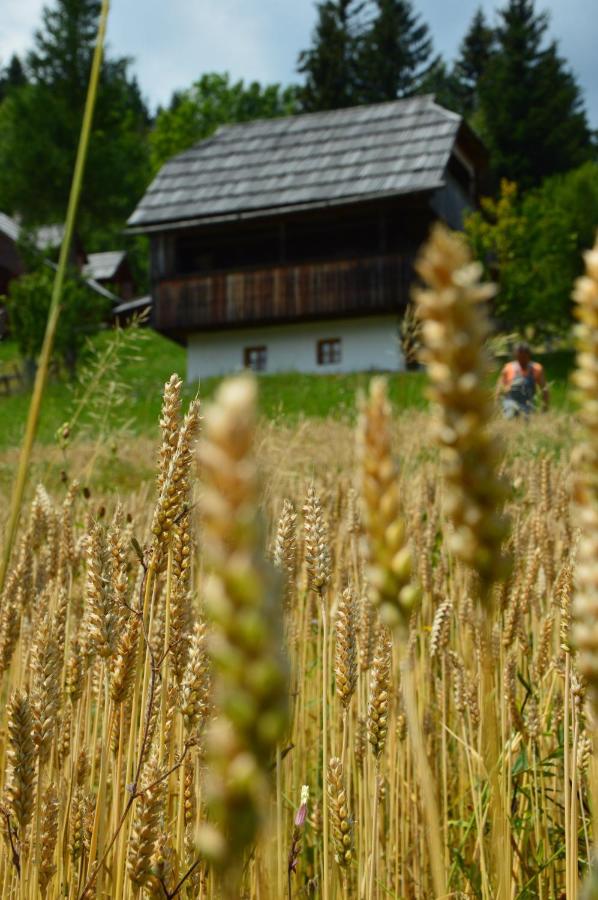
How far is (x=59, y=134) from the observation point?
3528cm

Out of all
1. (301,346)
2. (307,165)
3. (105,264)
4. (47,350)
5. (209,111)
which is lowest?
(47,350)

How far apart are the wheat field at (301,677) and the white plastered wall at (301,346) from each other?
21131 mm

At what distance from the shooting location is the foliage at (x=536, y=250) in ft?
89.1

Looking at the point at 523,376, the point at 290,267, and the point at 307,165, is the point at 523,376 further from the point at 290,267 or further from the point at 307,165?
the point at 307,165

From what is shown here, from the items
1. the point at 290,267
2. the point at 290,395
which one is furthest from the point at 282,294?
the point at 290,395

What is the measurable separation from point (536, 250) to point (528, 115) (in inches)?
617

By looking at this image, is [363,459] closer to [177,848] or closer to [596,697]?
[596,697]

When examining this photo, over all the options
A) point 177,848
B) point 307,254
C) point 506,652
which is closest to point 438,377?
point 177,848

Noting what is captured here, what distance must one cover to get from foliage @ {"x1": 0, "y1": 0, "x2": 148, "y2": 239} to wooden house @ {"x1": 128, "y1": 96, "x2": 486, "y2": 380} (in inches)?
350

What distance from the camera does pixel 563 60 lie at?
139 ft

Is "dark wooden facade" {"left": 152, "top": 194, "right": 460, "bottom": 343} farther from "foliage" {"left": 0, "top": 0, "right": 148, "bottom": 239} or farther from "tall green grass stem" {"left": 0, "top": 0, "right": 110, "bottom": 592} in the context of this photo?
"tall green grass stem" {"left": 0, "top": 0, "right": 110, "bottom": 592}

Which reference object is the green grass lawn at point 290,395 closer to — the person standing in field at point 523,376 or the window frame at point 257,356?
the window frame at point 257,356

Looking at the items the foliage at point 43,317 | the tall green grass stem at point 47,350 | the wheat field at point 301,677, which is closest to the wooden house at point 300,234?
the foliage at point 43,317

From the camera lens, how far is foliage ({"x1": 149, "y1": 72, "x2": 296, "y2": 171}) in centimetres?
4931
